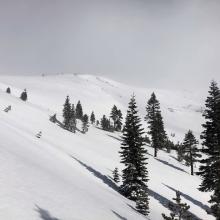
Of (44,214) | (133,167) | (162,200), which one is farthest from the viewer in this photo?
(162,200)

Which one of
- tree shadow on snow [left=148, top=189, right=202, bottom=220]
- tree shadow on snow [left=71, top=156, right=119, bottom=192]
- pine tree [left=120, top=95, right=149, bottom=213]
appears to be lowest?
tree shadow on snow [left=148, top=189, right=202, bottom=220]

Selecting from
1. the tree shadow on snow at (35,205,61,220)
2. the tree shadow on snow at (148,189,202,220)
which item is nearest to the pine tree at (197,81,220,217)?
the tree shadow on snow at (148,189,202,220)

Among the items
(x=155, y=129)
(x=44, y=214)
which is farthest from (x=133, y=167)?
(x=155, y=129)

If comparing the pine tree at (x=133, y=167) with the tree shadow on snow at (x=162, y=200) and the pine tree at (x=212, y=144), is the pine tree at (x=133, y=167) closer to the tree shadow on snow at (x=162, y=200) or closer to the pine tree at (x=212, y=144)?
the tree shadow on snow at (x=162, y=200)

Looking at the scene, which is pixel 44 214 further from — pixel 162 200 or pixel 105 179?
pixel 162 200

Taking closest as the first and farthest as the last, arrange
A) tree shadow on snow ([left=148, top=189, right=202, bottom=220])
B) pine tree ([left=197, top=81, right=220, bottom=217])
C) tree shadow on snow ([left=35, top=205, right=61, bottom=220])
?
tree shadow on snow ([left=35, top=205, right=61, bottom=220]) → pine tree ([left=197, top=81, right=220, bottom=217]) → tree shadow on snow ([left=148, top=189, right=202, bottom=220])

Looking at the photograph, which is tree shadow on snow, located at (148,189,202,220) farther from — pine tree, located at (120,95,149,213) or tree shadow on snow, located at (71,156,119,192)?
tree shadow on snow, located at (71,156,119,192)

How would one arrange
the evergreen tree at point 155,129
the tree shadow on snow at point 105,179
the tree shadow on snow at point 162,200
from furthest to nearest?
the evergreen tree at point 155,129 < the tree shadow on snow at point 162,200 < the tree shadow on snow at point 105,179

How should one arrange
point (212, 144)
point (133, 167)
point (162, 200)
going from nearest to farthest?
1. point (212, 144)
2. point (133, 167)
3. point (162, 200)

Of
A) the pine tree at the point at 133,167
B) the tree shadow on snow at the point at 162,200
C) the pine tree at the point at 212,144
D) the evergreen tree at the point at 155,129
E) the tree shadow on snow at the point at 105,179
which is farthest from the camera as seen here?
the evergreen tree at the point at 155,129

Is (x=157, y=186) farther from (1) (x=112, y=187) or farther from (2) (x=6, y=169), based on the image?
(2) (x=6, y=169)

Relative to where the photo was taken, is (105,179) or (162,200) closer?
(105,179)

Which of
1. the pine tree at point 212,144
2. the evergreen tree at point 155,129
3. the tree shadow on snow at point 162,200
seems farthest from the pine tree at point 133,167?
the evergreen tree at point 155,129

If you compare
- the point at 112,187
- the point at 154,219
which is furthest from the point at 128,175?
the point at 154,219
